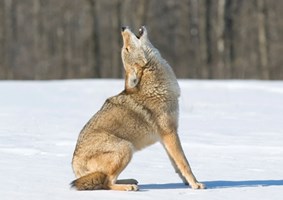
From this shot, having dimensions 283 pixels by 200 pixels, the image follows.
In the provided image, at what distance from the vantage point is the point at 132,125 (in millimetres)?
6789

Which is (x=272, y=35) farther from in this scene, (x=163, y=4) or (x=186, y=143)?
(x=186, y=143)

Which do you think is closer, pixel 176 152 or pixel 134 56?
pixel 176 152

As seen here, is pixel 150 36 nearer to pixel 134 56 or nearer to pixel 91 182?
pixel 134 56

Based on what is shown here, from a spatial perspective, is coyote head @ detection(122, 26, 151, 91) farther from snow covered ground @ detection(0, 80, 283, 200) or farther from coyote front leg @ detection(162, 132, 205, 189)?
snow covered ground @ detection(0, 80, 283, 200)

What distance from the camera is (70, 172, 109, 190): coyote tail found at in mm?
6422

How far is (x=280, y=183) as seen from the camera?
7129 millimetres

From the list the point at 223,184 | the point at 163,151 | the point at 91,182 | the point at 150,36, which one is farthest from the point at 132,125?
the point at 150,36

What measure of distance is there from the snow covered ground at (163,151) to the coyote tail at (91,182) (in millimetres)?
84

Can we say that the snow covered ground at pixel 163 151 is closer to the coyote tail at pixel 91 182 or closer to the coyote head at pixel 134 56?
the coyote tail at pixel 91 182

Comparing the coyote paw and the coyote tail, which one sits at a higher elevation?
the coyote tail

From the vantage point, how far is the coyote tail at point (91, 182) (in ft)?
21.1

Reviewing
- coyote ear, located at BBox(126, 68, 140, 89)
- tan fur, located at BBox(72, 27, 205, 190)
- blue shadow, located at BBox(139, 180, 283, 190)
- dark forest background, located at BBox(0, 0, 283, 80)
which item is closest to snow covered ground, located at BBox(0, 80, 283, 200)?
blue shadow, located at BBox(139, 180, 283, 190)

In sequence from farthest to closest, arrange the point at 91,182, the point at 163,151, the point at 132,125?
the point at 163,151 < the point at 132,125 < the point at 91,182

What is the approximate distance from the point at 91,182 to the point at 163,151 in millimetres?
3035
